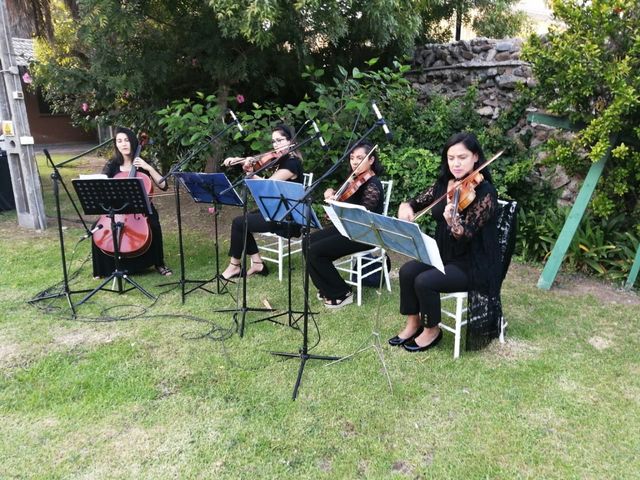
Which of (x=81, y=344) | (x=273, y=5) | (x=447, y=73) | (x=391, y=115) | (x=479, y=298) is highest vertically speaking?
(x=273, y=5)

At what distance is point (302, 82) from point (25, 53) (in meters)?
3.24

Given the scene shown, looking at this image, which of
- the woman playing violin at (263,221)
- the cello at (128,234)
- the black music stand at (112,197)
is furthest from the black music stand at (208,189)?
the cello at (128,234)

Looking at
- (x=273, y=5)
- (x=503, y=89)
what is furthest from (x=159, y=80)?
(x=503, y=89)

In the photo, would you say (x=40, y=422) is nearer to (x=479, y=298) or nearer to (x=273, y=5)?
(x=479, y=298)

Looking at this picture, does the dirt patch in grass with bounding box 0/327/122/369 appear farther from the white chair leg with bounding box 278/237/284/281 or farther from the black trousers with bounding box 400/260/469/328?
the black trousers with bounding box 400/260/469/328

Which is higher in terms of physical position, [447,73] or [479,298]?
[447,73]

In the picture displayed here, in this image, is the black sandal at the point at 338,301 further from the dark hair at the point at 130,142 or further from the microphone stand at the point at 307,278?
the dark hair at the point at 130,142

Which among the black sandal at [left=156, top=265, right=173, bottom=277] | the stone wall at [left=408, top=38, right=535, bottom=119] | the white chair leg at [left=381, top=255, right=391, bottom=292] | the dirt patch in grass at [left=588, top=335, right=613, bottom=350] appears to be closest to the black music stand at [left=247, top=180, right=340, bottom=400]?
the white chair leg at [left=381, top=255, right=391, bottom=292]

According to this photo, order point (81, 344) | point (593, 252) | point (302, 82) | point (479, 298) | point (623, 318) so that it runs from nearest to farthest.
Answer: point (479, 298) < point (81, 344) < point (623, 318) < point (593, 252) < point (302, 82)

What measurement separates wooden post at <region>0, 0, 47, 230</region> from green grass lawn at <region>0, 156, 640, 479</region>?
2.37 metres

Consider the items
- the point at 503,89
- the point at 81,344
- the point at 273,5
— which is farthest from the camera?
the point at 503,89

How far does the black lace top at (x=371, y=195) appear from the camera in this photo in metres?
3.49

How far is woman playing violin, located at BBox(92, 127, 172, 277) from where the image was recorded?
13.6 feet

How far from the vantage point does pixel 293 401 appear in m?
2.54
